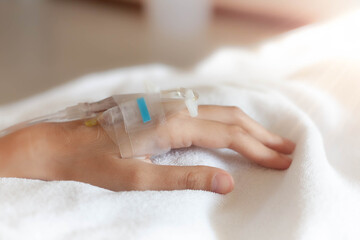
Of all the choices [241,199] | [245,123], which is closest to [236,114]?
[245,123]

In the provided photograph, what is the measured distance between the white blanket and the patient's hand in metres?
0.02

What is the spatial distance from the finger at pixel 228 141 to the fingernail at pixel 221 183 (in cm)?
9

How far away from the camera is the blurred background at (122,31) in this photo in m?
1.44

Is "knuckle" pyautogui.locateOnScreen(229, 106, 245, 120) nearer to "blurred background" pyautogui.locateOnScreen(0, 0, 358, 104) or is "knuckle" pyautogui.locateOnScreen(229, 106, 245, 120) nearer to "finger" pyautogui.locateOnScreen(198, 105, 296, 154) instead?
"finger" pyautogui.locateOnScreen(198, 105, 296, 154)

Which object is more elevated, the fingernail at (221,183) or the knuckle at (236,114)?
the knuckle at (236,114)

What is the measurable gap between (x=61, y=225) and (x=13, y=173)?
0.56ft

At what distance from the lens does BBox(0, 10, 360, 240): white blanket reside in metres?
0.49

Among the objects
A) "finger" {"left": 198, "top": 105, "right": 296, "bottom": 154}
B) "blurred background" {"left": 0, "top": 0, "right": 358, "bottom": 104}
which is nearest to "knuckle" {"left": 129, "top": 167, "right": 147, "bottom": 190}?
"finger" {"left": 198, "top": 105, "right": 296, "bottom": 154}

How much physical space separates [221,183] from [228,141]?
10 cm

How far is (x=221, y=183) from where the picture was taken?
57 cm

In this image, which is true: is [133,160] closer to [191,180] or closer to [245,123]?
[191,180]

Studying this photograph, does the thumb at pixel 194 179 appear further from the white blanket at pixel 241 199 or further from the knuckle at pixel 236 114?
the knuckle at pixel 236 114

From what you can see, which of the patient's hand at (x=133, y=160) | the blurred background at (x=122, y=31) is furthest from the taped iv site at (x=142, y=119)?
the blurred background at (x=122, y=31)

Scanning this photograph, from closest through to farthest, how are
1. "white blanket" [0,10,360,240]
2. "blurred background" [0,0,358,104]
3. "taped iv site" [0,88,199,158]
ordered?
"white blanket" [0,10,360,240] → "taped iv site" [0,88,199,158] → "blurred background" [0,0,358,104]
